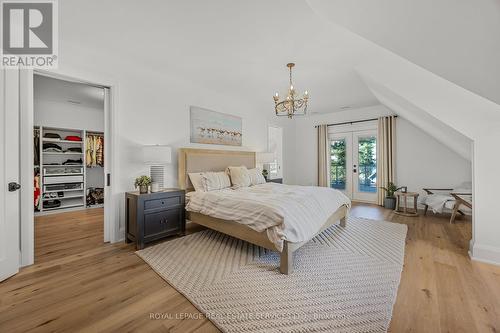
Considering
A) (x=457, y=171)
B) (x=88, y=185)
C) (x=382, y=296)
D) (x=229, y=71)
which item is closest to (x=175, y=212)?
(x=229, y=71)

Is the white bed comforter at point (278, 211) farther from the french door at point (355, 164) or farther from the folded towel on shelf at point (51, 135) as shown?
the folded towel on shelf at point (51, 135)

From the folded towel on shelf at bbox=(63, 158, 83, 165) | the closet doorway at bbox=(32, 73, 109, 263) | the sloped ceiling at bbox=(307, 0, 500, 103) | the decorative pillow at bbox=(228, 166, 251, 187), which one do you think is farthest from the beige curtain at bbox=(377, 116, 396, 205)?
the folded towel on shelf at bbox=(63, 158, 83, 165)

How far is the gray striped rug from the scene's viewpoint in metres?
1.52

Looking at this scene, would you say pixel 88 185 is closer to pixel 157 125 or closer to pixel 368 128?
pixel 157 125

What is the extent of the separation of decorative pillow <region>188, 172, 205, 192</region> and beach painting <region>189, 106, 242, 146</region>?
2.50 feet

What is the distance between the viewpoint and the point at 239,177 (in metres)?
4.04

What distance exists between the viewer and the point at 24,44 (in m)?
2.35

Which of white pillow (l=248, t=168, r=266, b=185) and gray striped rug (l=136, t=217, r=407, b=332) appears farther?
white pillow (l=248, t=168, r=266, b=185)

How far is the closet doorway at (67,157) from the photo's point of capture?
13.1 feet

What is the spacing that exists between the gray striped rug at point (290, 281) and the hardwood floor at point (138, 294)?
12 cm

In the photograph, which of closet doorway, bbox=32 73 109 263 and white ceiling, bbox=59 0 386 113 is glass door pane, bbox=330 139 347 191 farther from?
closet doorway, bbox=32 73 109 263

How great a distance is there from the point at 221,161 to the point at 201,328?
3.16 metres

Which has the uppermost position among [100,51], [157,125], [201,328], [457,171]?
[100,51]

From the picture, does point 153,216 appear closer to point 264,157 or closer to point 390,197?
point 264,157
